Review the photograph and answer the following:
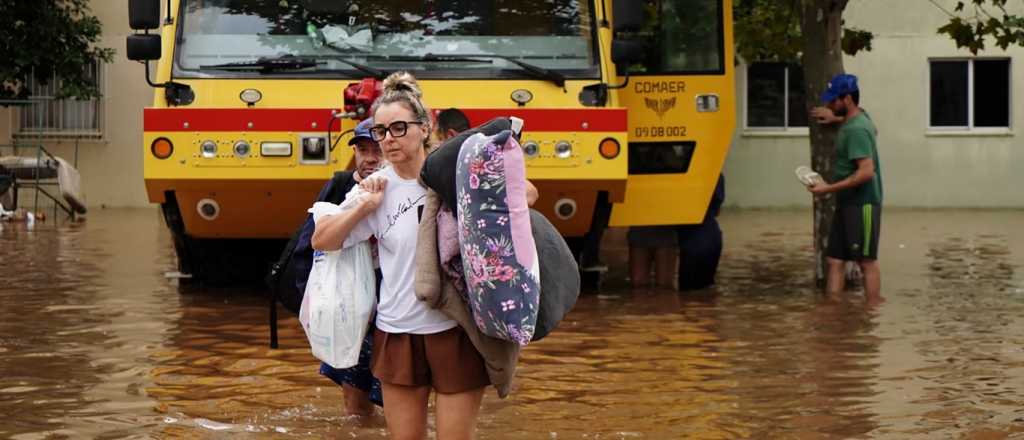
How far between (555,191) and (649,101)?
1626 mm

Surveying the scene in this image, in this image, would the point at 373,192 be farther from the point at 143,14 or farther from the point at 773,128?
the point at 773,128

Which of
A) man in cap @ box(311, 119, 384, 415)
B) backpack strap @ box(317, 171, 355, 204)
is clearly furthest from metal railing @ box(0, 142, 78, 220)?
backpack strap @ box(317, 171, 355, 204)

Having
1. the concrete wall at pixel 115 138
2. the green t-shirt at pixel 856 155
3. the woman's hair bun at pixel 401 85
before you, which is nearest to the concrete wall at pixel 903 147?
the concrete wall at pixel 115 138

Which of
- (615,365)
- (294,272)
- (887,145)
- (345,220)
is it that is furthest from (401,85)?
(887,145)

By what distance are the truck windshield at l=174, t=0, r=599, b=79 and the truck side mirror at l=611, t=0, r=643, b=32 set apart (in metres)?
0.60

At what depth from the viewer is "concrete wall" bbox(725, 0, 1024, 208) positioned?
33031 mm

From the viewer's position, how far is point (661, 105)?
47.0ft

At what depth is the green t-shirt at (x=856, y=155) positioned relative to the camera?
13.8m

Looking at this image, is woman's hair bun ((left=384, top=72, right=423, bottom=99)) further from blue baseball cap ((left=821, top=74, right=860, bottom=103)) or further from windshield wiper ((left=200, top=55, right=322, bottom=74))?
blue baseball cap ((left=821, top=74, right=860, bottom=103))

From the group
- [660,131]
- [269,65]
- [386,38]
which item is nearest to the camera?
[269,65]

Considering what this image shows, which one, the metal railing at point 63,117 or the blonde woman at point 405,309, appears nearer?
the blonde woman at point 405,309

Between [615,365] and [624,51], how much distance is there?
3049mm

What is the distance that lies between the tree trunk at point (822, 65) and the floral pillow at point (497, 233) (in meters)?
9.95

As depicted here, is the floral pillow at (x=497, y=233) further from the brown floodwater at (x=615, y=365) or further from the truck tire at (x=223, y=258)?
the truck tire at (x=223, y=258)
